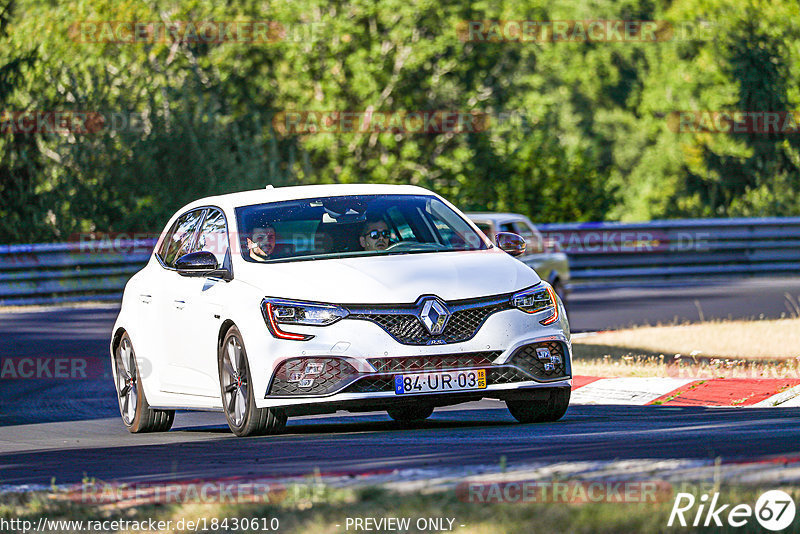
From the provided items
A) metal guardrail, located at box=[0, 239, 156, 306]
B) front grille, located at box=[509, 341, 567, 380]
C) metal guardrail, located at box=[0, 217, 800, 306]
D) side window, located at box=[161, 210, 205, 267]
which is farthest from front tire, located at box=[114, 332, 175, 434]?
metal guardrail, located at box=[0, 217, 800, 306]

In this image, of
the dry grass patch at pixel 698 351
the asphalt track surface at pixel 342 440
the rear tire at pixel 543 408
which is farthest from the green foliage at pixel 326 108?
the rear tire at pixel 543 408

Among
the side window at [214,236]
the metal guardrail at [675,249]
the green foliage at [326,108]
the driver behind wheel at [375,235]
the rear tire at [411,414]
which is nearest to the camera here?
the driver behind wheel at [375,235]

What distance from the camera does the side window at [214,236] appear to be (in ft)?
36.3

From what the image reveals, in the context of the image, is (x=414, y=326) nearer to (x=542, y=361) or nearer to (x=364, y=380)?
(x=364, y=380)

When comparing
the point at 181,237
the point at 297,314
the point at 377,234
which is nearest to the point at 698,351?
the point at 377,234

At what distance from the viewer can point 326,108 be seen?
5222 cm

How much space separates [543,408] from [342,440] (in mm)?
1529

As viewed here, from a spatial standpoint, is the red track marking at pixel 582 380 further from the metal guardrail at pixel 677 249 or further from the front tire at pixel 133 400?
the metal guardrail at pixel 677 249

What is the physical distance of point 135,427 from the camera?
476 inches

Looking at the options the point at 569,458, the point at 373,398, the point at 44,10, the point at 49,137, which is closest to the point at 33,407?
the point at 373,398

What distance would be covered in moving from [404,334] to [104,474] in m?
2.09

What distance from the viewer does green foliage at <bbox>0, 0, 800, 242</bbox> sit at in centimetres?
3600

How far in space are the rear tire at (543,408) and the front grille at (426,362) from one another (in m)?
0.82

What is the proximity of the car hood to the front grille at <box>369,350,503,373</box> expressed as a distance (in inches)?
13.5
